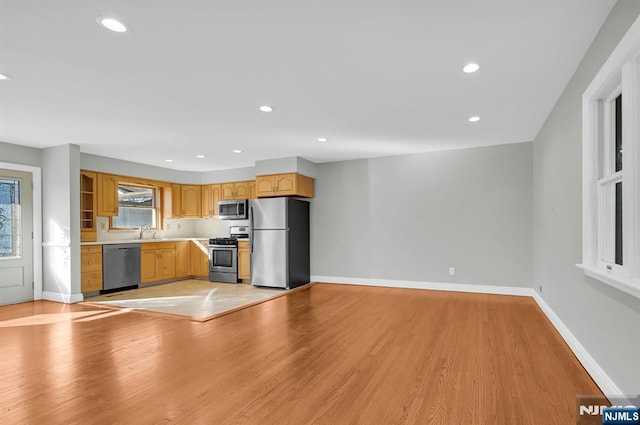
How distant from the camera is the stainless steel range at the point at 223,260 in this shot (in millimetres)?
6723

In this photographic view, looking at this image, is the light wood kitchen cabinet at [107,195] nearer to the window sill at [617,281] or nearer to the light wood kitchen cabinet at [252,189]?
the light wood kitchen cabinet at [252,189]

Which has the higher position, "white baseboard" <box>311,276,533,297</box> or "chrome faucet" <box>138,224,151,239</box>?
"chrome faucet" <box>138,224,151,239</box>

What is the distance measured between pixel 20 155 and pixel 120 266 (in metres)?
2.34

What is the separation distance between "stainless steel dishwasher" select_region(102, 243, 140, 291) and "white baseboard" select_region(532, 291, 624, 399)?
6711mm

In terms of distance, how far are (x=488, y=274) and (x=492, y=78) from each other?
11.5 feet

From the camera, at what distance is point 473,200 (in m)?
5.36

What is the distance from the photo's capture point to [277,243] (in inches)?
235

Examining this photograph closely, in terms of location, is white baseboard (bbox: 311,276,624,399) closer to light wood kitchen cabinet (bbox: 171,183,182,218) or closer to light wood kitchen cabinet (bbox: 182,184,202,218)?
light wood kitchen cabinet (bbox: 182,184,202,218)

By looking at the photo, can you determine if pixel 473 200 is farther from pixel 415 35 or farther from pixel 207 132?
pixel 207 132

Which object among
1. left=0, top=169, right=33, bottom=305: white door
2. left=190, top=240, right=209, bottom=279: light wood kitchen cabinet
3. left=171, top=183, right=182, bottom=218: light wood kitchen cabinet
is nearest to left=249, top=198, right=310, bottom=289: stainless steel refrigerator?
left=190, top=240, right=209, bottom=279: light wood kitchen cabinet

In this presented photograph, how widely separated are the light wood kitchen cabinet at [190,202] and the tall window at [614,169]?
726 cm

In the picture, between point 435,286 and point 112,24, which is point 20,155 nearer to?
point 112,24

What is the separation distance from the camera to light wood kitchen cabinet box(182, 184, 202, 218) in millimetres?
7633

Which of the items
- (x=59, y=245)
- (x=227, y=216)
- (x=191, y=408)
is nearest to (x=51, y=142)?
(x=59, y=245)
